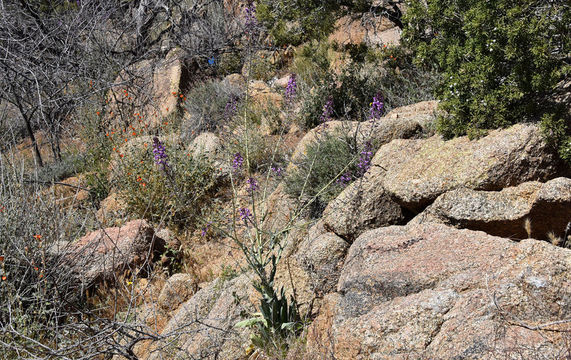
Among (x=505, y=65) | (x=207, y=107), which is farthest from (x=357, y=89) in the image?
(x=505, y=65)

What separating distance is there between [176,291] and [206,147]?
2845 millimetres

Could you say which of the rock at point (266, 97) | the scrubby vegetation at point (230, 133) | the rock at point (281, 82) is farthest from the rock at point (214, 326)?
the rock at point (281, 82)

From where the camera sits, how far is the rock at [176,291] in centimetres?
452

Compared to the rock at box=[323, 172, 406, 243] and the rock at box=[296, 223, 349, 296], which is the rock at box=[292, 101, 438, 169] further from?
the rock at box=[296, 223, 349, 296]

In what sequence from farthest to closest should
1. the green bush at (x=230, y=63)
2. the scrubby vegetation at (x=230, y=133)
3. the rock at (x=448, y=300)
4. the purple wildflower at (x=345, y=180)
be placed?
the green bush at (x=230, y=63), the purple wildflower at (x=345, y=180), the scrubby vegetation at (x=230, y=133), the rock at (x=448, y=300)

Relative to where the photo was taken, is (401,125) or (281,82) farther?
(281,82)

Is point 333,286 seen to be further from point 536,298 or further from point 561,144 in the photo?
point 561,144

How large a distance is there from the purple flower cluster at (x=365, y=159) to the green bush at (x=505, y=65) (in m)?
0.60

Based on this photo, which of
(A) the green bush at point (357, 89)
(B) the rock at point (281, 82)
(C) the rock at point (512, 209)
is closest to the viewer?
(C) the rock at point (512, 209)

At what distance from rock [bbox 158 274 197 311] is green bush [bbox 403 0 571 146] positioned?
258 cm

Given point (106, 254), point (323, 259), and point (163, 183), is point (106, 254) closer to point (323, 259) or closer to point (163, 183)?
point (163, 183)

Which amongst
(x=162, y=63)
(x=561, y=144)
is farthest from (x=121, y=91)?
(x=561, y=144)

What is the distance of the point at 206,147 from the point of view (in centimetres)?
704

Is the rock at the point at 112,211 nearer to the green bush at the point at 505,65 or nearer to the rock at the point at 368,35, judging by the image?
the rock at the point at 368,35
